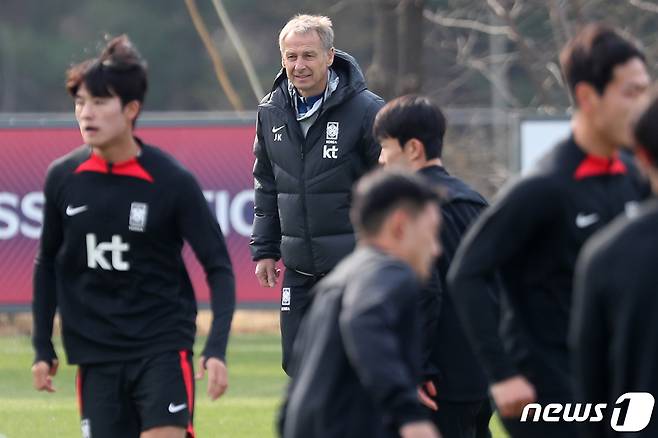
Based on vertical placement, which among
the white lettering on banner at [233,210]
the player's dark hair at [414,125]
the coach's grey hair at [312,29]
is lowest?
the white lettering on banner at [233,210]

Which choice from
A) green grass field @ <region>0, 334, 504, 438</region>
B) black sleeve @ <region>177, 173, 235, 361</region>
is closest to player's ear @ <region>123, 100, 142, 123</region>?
black sleeve @ <region>177, 173, 235, 361</region>

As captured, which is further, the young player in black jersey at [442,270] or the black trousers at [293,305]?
the black trousers at [293,305]

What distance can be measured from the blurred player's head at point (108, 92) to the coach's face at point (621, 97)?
7.09 ft

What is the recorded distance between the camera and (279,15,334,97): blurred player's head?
351 inches

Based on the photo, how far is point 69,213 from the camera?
6.89 m

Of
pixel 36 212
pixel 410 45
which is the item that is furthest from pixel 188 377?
pixel 410 45

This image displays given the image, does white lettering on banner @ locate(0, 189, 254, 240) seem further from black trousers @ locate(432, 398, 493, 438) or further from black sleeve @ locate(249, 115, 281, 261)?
black trousers @ locate(432, 398, 493, 438)

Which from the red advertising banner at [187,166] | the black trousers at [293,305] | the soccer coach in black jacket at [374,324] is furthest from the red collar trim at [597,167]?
the red advertising banner at [187,166]

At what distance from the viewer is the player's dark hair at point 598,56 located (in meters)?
5.54

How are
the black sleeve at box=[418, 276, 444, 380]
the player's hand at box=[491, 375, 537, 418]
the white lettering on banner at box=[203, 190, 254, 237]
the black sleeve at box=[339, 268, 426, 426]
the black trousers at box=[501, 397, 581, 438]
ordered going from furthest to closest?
the white lettering on banner at box=[203, 190, 254, 237] < the black sleeve at box=[418, 276, 444, 380] < the black trousers at box=[501, 397, 581, 438] < the player's hand at box=[491, 375, 537, 418] < the black sleeve at box=[339, 268, 426, 426]

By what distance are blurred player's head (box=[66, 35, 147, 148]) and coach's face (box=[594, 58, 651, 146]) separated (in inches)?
85.1

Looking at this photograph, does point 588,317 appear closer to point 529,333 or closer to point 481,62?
point 529,333

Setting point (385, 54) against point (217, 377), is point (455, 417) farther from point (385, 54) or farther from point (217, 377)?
point (385, 54)

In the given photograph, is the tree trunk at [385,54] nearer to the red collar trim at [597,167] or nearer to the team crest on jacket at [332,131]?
the team crest on jacket at [332,131]
